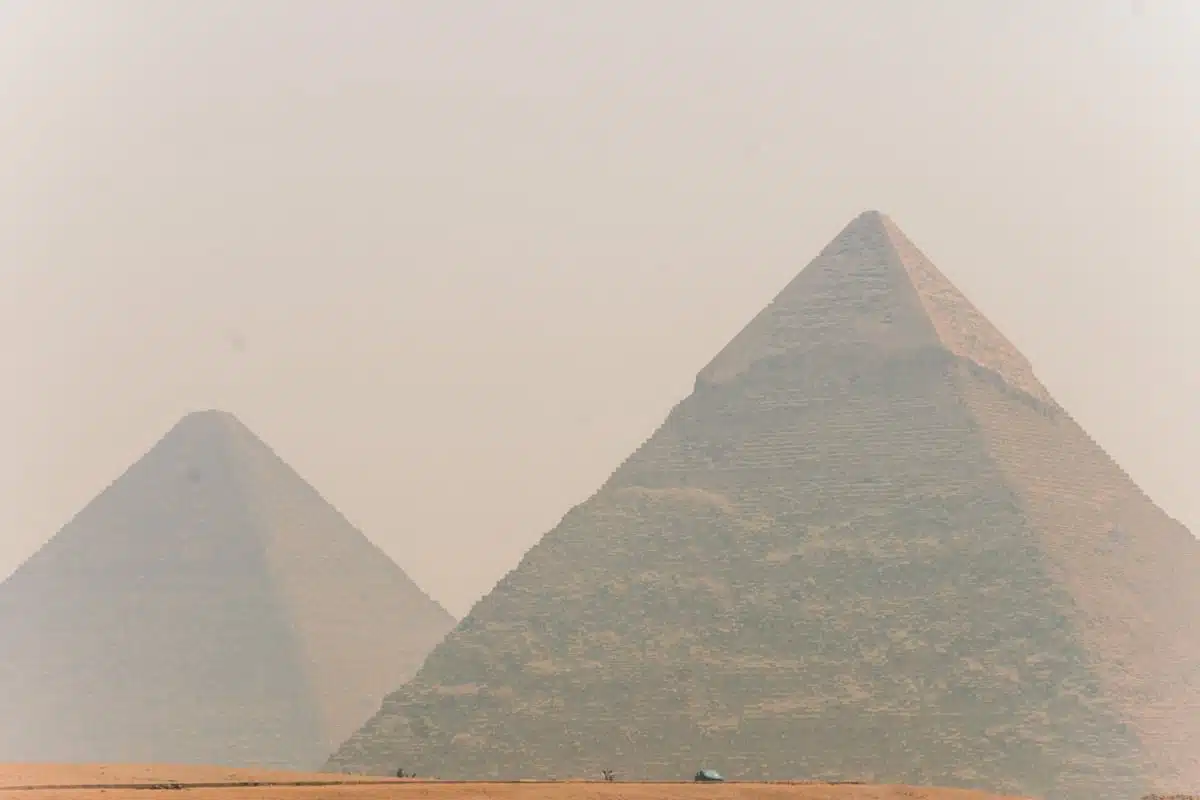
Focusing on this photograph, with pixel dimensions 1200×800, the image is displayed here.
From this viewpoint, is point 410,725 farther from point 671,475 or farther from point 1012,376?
point 1012,376

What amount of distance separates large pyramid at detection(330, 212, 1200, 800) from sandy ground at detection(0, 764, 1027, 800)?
30.4 meters

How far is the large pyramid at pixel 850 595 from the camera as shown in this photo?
60250mm

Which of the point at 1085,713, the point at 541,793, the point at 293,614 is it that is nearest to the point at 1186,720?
the point at 1085,713

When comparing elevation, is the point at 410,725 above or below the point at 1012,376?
below

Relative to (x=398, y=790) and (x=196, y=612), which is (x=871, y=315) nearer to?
(x=196, y=612)

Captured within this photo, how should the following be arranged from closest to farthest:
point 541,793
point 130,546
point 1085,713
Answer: point 541,793 → point 1085,713 → point 130,546

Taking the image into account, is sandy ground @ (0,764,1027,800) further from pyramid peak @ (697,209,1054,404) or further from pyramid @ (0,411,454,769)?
pyramid @ (0,411,454,769)

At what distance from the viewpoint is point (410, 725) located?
6712 centimetres

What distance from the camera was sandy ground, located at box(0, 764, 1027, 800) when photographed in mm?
24094

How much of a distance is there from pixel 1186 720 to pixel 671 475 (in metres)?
16.2

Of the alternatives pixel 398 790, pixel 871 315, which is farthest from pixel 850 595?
pixel 398 790

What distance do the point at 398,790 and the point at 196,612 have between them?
78843 mm

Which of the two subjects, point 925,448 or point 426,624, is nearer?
point 925,448

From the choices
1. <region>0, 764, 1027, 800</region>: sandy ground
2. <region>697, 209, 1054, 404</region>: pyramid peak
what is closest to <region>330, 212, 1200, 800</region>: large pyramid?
<region>697, 209, 1054, 404</region>: pyramid peak
